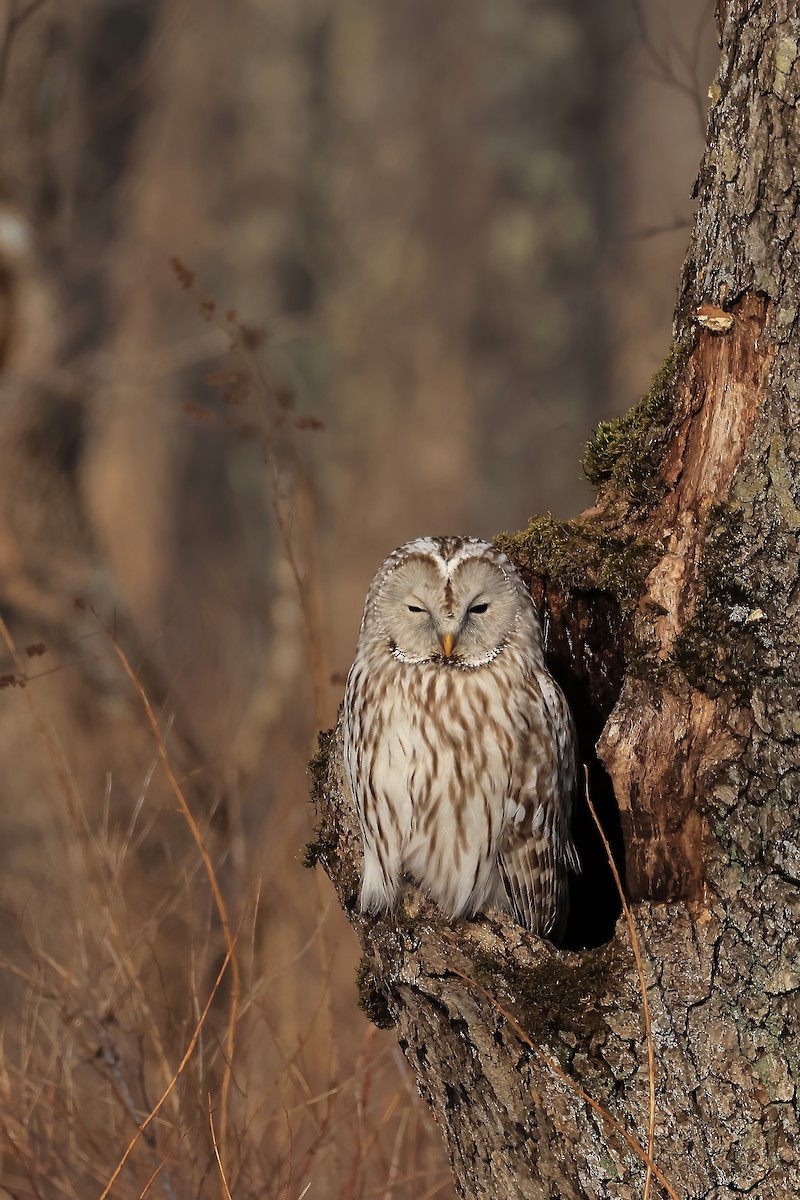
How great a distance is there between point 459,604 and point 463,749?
0.31m

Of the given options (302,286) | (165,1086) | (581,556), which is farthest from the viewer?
(302,286)

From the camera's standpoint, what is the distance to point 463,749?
2.66 m

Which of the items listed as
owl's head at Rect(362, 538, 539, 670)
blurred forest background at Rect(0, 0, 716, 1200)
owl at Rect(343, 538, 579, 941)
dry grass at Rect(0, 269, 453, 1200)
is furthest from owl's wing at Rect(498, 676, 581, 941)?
blurred forest background at Rect(0, 0, 716, 1200)

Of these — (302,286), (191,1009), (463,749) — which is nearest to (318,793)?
(463,749)

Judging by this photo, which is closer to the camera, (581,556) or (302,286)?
(581,556)

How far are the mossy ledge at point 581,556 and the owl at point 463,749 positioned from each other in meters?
0.09

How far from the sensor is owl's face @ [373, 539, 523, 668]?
2744 mm

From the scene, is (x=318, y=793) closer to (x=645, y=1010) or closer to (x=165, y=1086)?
(x=165, y=1086)

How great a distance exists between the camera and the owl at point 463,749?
265cm

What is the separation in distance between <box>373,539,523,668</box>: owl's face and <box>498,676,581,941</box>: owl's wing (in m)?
0.16

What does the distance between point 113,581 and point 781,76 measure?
179 inches

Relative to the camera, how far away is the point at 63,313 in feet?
21.6

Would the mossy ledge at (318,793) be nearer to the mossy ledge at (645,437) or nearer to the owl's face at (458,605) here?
the owl's face at (458,605)

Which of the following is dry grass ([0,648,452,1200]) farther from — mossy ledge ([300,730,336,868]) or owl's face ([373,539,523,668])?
owl's face ([373,539,523,668])
